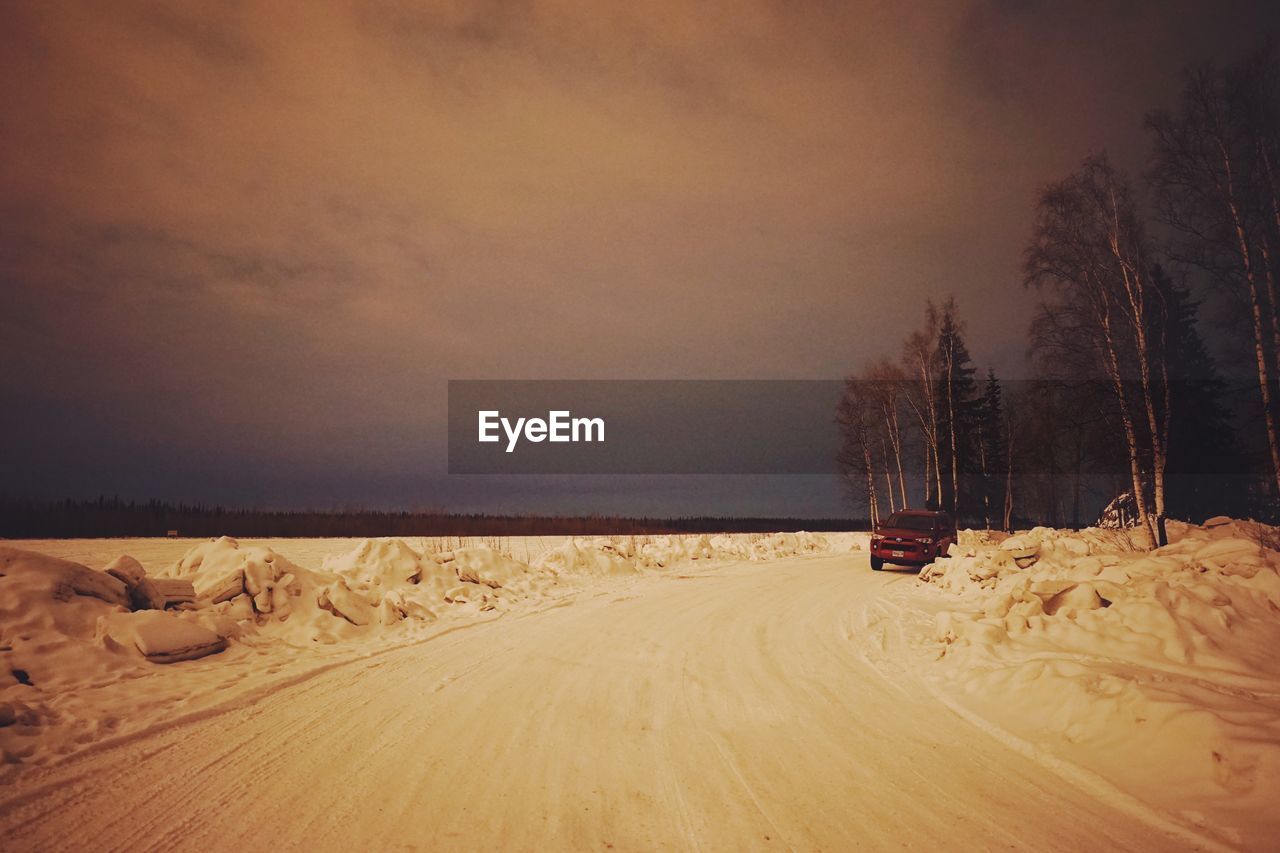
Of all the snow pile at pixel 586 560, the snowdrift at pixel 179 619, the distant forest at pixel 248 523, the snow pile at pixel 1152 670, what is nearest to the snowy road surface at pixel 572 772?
the snow pile at pixel 1152 670

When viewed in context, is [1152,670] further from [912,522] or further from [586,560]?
[586,560]

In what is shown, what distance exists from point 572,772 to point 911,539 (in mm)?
16155

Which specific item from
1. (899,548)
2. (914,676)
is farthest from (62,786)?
(899,548)

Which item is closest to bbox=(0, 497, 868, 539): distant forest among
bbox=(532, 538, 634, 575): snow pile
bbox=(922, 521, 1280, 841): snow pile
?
bbox=(532, 538, 634, 575): snow pile

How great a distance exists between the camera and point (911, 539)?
17.1 meters

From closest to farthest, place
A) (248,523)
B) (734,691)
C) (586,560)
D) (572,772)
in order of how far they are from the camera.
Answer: (572,772) < (734,691) < (586,560) < (248,523)

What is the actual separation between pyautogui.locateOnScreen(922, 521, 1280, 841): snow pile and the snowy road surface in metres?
0.60

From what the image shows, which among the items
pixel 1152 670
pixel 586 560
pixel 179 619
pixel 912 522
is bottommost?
pixel 586 560

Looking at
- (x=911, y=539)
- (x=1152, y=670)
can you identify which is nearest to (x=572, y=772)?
(x=1152, y=670)

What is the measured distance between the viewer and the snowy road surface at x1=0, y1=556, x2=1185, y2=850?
316 cm

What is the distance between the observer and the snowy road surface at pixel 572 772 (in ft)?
10.4

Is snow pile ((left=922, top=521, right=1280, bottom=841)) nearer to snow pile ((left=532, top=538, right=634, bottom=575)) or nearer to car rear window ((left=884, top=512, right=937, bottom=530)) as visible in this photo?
car rear window ((left=884, top=512, right=937, bottom=530))

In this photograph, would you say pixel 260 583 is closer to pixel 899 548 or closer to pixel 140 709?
pixel 140 709

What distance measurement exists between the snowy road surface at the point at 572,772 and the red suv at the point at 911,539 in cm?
1184
